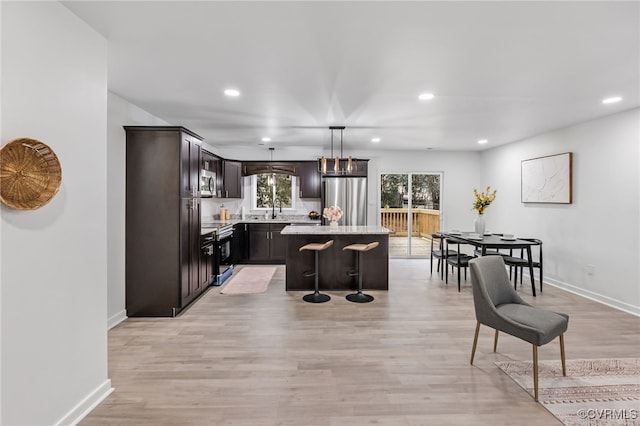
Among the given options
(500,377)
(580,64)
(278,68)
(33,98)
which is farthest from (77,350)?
(580,64)

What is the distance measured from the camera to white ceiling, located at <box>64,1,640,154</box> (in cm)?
197

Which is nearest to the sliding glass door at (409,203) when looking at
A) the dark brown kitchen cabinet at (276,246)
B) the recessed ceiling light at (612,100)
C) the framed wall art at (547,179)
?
the framed wall art at (547,179)

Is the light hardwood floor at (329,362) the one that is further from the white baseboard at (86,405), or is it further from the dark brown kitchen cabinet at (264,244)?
the dark brown kitchen cabinet at (264,244)

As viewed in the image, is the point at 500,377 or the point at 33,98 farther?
the point at 500,377

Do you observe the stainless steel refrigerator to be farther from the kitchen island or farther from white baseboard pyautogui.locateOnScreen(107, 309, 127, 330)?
white baseboard pyautogui.locateOnScreen(107, 309, 127, 330)

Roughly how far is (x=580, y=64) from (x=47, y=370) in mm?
4314

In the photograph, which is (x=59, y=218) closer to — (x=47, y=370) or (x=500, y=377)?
(x=47, y=370)

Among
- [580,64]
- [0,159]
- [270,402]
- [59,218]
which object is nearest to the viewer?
[0,159]

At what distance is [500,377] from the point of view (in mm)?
2451

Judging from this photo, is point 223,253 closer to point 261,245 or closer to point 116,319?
point 261,245

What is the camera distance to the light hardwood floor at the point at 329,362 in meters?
2.05

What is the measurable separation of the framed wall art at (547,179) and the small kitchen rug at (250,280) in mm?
4763

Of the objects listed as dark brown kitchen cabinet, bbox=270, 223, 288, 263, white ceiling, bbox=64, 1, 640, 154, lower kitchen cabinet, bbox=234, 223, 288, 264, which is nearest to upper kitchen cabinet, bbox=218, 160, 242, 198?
lower kitchen cabinet, bbox=234, 223, 288, 264

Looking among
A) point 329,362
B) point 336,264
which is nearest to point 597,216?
point 336,264
